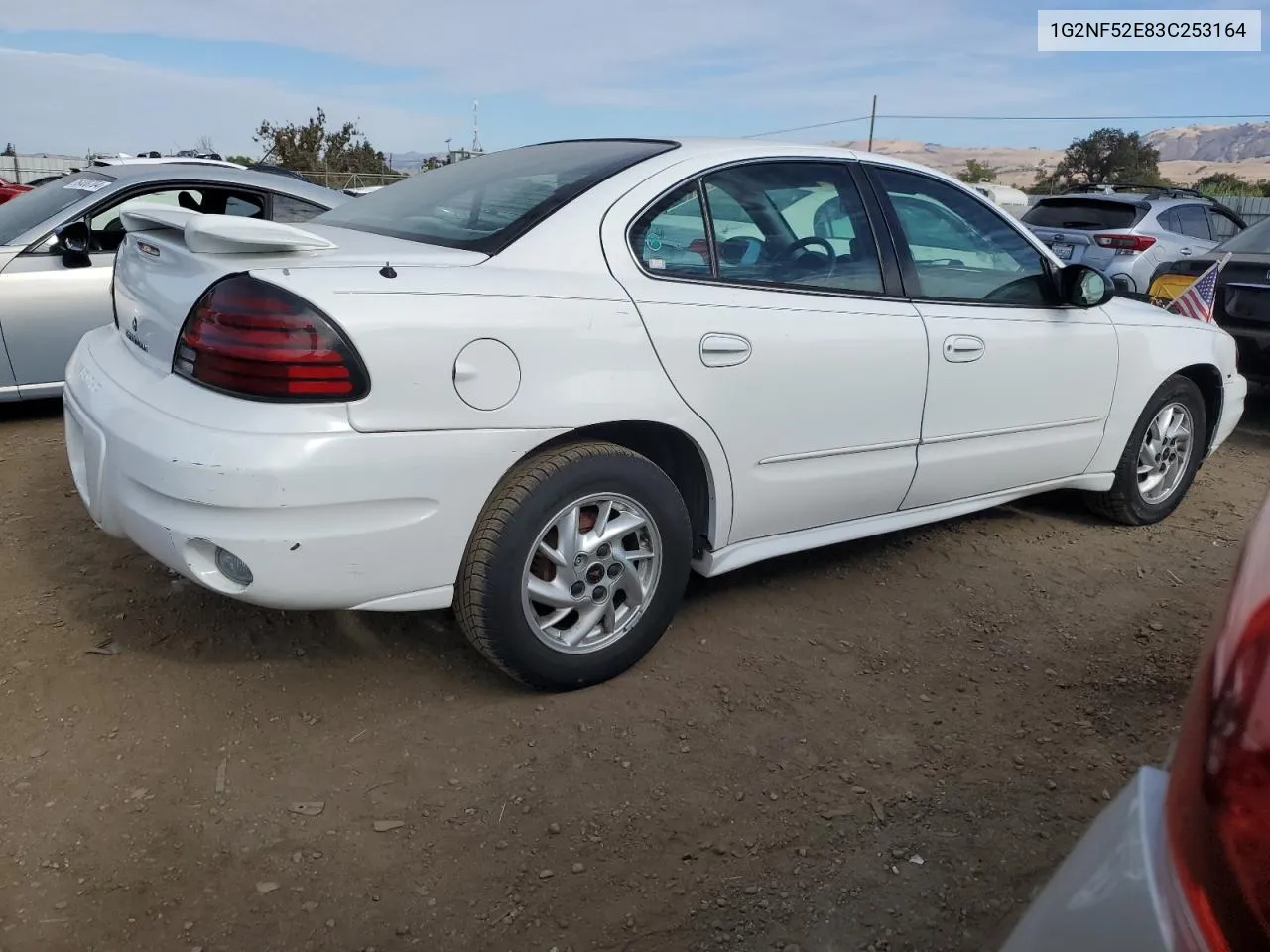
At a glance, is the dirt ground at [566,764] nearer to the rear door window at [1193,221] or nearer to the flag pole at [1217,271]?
the flag pole at [1217,271]

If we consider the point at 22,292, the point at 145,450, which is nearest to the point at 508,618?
the point at 145,450

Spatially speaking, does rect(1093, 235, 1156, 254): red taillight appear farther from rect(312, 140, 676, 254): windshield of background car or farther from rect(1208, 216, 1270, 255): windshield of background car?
rect(312, 140, 676, 254): windshield of background car

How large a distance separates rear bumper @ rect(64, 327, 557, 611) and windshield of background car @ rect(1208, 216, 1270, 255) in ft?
19.7

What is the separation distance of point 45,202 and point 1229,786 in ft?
21.1

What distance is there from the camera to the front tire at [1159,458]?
4.39 m

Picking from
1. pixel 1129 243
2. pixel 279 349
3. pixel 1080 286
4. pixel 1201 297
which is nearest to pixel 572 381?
pixel 279 349

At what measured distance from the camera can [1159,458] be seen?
4559 mm

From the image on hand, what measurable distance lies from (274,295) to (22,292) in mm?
3737

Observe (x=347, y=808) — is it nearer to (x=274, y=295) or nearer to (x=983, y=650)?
(x=274, y=295)

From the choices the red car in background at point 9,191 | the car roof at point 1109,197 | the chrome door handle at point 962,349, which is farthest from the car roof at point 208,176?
the car roof at point 1109,197

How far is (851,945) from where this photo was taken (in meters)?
2.06

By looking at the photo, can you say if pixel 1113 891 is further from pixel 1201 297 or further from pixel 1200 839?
pixel 1201 297

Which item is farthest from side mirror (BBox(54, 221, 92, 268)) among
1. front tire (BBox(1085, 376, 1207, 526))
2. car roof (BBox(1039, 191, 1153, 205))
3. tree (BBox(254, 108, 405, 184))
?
tree (BBox(254, 108, 405, 184))

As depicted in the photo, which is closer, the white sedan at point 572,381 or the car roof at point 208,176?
the white sedan at point 572,381
